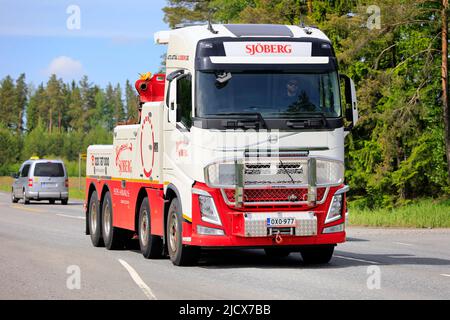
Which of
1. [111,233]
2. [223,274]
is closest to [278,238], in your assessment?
[223,274]

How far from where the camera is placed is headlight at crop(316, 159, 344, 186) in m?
16.2

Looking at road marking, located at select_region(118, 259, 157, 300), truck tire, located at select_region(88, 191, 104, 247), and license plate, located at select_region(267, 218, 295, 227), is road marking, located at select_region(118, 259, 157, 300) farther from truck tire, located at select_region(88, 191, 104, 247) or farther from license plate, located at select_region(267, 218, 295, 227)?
truck tire, located at select_region(88, 191, 104, 247)

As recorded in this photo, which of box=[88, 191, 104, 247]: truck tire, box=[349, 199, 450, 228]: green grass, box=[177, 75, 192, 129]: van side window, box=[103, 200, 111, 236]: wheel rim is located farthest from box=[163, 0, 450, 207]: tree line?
box=[177, 75, 192, 129]: van side window

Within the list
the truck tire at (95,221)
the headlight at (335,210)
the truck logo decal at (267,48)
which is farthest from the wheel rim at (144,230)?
the truck logo decal at (267,48)

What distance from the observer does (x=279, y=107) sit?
16000mm

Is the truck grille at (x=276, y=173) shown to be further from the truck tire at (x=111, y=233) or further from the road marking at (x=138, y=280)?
the truck tire at (x=111, y=233)

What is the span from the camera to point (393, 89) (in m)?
42.8

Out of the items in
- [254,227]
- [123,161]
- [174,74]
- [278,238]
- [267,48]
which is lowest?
[278,238]

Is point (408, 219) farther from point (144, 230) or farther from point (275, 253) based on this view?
point (144, 230)

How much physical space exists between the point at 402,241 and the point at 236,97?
9.83 m

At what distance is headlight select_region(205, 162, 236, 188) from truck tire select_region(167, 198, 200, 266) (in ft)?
2.69

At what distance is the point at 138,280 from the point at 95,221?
7.98 meters

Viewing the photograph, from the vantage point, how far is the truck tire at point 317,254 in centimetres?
1697

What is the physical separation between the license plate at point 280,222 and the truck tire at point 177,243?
4.51 feet
